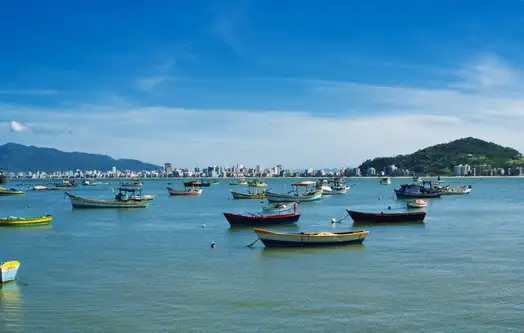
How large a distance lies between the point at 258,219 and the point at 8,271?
23617 millimetres

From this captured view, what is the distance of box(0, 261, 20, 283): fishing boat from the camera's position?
73.8ft

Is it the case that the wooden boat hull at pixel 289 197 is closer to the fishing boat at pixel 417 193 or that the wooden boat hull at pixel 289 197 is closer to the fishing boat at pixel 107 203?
the fishing boat at pixel 417 193

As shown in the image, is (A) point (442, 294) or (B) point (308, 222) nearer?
(A) point (442, 294)

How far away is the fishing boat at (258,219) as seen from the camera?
143ft

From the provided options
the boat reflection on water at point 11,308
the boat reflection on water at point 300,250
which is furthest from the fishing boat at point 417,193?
the boat reflection on water at point 11,308

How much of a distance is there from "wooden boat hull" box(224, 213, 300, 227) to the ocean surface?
3.90 meters

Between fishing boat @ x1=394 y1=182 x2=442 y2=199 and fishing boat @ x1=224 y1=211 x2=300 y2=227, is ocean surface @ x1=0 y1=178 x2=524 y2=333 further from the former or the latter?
fishing boat @ x1=394 y1=182 x2=442 y2=199

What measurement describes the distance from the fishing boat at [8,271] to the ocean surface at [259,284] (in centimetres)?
34

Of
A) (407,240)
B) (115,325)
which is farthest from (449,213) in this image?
(115,325)

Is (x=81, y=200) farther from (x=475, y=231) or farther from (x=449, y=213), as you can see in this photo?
(x=475, y=231)

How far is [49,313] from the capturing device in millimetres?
18641

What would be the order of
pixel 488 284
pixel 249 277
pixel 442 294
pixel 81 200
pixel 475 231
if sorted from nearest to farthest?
pixel 442 294
pixel 488 284
pixel 249 277
pixel 475 231
pixel 81 200

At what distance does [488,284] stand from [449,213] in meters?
Result: 38.2

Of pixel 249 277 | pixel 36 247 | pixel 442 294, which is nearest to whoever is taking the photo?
pixel 442 294
